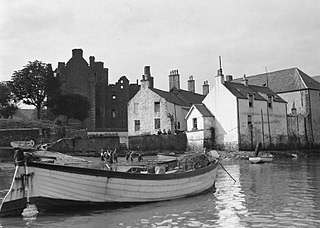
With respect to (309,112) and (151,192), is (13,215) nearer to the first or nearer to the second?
(151,192)

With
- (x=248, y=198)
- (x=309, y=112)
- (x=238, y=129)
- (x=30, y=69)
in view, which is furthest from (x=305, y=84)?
(x=248, y=198)

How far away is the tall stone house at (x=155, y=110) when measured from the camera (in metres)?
55.2

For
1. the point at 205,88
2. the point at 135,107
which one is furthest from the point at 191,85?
the point at 135,107

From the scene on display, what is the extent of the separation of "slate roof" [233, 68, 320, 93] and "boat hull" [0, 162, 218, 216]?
162 feet

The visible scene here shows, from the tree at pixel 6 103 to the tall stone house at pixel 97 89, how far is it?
39.2 feet

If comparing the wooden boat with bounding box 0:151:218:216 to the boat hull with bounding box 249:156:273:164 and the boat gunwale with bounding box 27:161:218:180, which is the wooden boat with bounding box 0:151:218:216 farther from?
the boat hull with bounding box 249:156:273:164

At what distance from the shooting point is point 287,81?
63.6 meters

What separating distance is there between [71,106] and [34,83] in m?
6.53

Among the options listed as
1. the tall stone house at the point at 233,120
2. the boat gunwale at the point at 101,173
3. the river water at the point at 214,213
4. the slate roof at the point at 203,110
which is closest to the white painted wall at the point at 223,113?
the tall stone house at the point at 233,120

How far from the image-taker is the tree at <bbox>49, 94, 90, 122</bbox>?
204 feet

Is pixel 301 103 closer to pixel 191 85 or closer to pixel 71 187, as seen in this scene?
pixel 191 85

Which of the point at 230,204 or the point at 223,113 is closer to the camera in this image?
the point at 230,204

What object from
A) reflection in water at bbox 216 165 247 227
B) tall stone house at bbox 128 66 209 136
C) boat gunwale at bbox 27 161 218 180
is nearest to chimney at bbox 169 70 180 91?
tall stone house at bbox 128 66 209 136

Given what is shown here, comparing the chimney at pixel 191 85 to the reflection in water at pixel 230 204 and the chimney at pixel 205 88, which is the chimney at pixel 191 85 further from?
A: the reflection in water at pixel 230 204
